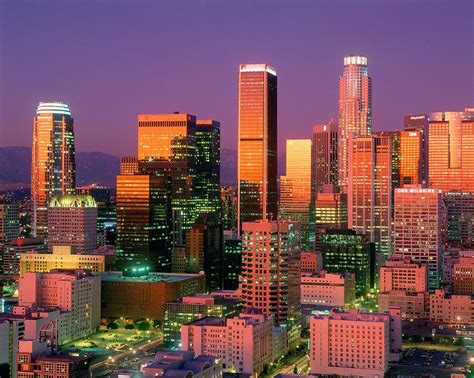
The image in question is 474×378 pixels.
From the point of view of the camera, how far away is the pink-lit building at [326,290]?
168ft

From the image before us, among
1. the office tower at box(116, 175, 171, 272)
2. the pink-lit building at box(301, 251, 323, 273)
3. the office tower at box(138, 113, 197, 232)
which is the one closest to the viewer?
the office tower at box(116, 175, 171, 272)

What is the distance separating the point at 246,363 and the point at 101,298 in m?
14.7

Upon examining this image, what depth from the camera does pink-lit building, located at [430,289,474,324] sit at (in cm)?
4694

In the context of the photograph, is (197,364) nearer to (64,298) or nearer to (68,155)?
(64,298)

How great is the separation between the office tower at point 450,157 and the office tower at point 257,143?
32.0m

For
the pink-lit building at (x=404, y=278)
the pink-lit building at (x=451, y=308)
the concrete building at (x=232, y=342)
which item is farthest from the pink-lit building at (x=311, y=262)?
the concrete building at (x=232, y=342)

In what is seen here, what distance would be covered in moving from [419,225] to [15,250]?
2759 centimetres

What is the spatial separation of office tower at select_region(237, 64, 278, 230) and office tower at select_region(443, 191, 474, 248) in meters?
21.0

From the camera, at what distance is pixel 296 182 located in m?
88.8

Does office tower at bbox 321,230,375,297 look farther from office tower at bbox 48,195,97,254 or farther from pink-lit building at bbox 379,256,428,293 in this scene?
office tower at bbox 48,195,97,254

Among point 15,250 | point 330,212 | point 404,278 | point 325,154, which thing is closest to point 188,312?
point 404,278

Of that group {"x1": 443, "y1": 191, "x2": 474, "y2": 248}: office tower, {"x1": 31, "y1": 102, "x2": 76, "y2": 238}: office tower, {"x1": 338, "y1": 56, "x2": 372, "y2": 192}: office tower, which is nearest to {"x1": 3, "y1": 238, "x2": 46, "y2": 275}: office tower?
{"x1": 31, "y1": 102, "x2": 76, "y2": 238}: office tower

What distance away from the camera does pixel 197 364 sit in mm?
28000

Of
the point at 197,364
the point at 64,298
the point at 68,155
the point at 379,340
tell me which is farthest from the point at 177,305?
the point at 68,155
